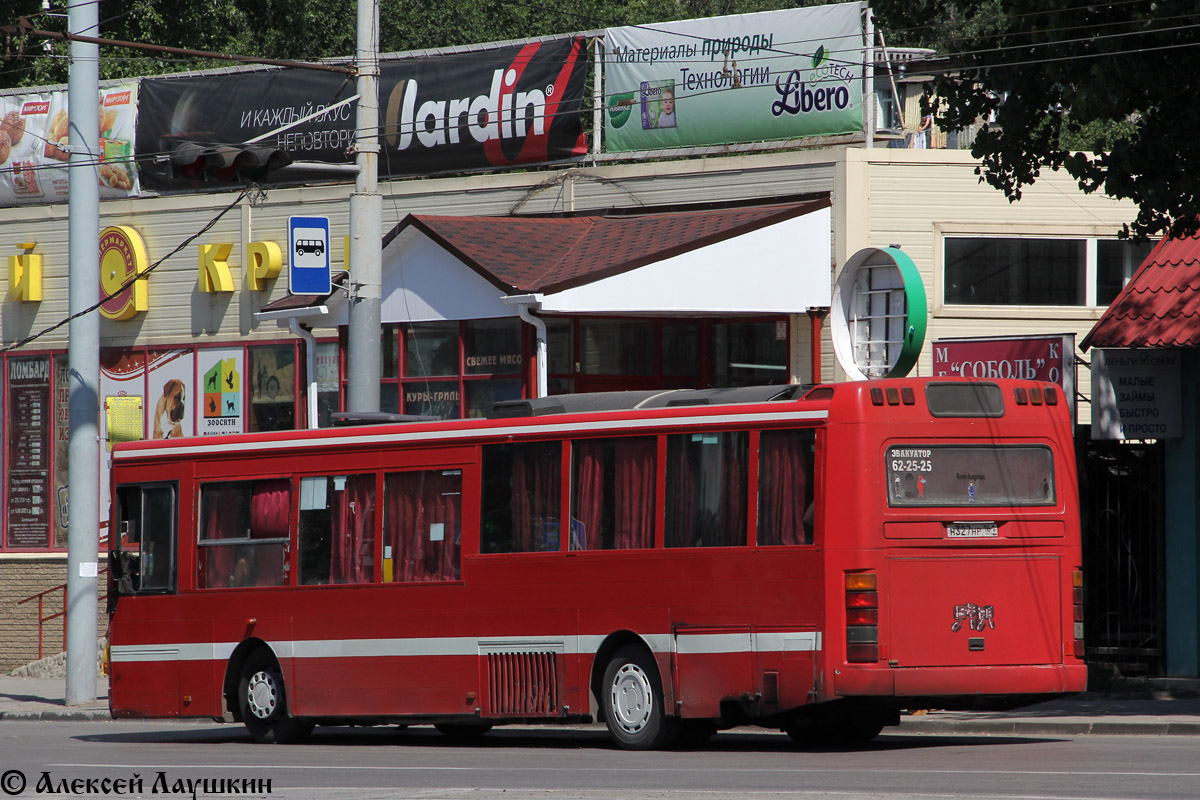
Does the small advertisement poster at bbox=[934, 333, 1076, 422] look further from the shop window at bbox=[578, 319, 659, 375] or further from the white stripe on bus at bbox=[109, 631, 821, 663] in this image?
the white stripe on bus at bbox=[109, 631, 821, 663]

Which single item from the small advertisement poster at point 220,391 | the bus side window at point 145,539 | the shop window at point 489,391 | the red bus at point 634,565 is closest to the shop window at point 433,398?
the shop window at point 489,391

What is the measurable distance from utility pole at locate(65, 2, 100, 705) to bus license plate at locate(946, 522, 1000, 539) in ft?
39.4

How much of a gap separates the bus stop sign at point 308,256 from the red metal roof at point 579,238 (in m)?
2.04

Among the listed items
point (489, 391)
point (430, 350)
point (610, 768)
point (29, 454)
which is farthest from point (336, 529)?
point (29, 454)

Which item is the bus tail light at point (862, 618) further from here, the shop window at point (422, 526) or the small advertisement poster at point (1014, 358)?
the small advertisement poster at point (1014, 358)

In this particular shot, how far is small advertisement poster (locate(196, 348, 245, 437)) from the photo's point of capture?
2645 cm

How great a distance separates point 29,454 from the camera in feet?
92.5

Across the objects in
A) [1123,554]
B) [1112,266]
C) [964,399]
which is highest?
[1112,266]

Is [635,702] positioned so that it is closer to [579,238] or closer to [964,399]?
[964,399]

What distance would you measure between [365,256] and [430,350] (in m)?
4.08

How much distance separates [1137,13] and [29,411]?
19168mm

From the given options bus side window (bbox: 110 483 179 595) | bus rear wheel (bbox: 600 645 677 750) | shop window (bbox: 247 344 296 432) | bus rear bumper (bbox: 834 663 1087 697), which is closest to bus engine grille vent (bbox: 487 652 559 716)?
bus rear wheel (bbox: 600 645 677 750)

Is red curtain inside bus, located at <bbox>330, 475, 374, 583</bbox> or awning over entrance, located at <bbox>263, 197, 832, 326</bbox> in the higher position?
awning over entrance, located at <bbox>263, 197, 832, 326</bbox>

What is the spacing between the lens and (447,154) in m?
24.3
